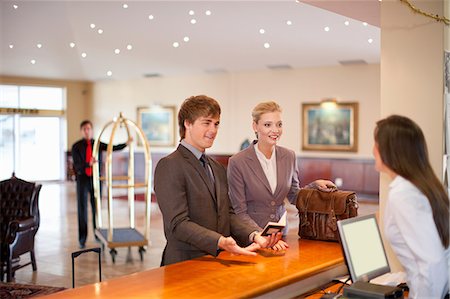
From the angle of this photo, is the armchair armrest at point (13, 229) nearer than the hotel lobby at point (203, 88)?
No

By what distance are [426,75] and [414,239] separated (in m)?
1.50

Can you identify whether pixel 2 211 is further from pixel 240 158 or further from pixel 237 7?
pixel 237 7

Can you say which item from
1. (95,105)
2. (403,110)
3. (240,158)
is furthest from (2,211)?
(95,105)

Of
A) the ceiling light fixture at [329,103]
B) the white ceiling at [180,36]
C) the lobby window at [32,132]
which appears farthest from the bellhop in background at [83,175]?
the lobby window at [32,132]

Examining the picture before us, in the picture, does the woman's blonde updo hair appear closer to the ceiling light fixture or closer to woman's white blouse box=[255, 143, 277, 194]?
woman's white blouse box=[255, 143, 277, 194]

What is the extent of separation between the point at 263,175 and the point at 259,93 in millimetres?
14168

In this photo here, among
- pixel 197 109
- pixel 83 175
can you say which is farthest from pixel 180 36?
pixel 197 109

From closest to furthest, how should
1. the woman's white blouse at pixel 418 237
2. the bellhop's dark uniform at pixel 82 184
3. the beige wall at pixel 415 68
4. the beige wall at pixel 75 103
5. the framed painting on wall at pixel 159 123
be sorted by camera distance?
the woman's white blouse at pixel 418 237 → the beige wall at pixel 415 68 → the bellhop's dark uniform at pixel 82 184 → the framed painting on wall at pixel 159 123 → the beige wall at pixel 75 103

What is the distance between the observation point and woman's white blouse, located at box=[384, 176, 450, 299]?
8.02 ft

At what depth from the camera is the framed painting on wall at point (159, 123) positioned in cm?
2027

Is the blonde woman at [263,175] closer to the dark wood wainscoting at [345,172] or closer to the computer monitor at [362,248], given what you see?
the computer monitor at [362,248]

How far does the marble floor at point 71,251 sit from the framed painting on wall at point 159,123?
573 centimetres

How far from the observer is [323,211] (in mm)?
3910

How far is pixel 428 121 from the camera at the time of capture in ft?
12.0
